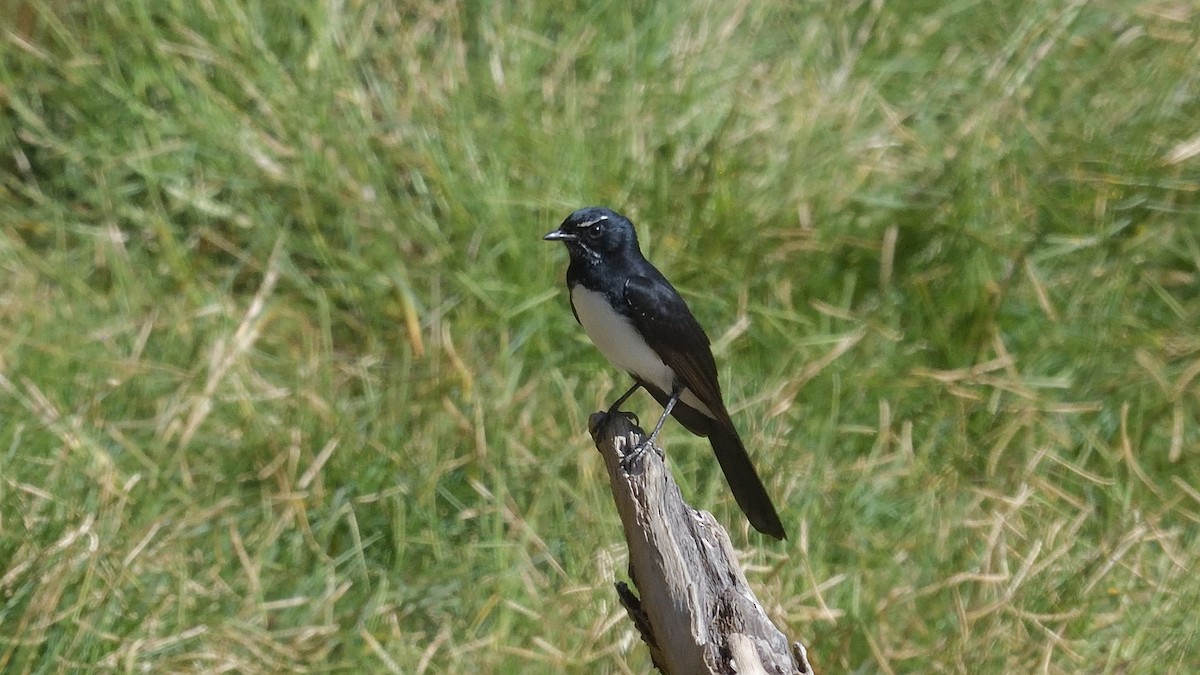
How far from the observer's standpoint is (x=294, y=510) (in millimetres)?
5105

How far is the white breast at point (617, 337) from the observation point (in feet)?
14.2

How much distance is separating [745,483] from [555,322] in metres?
1.57

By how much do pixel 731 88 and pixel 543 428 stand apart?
187 centimetres

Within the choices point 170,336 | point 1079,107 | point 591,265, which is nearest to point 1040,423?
point 1079,107

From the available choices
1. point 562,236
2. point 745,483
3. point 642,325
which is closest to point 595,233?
point 562,236

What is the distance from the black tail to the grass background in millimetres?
315

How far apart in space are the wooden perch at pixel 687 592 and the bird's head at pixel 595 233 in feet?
3.46

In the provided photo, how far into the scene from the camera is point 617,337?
14.2ft

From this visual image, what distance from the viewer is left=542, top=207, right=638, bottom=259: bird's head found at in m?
4.34

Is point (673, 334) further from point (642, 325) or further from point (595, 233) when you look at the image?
point (595, 233)

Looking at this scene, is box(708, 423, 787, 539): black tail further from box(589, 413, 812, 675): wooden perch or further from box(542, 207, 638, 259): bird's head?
box(589, 413, 812, 675): wooden perch

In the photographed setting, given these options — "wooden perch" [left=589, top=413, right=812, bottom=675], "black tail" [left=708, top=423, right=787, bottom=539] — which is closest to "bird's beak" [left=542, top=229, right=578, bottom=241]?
"black tail" [left=708, top=423, right=787, bottom=539]

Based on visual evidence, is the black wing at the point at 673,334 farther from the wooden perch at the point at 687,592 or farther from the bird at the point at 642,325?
the wooden perch at the point at 687,592

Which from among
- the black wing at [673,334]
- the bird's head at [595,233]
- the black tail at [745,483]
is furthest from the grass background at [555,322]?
the bird's head at [595,233]
